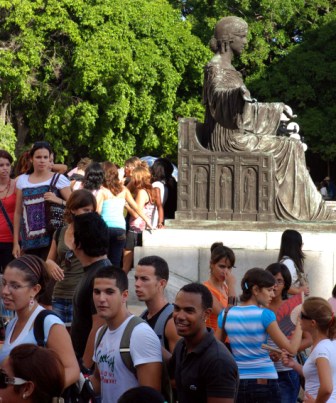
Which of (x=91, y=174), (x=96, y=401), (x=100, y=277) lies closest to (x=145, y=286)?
(x=100, y=277)

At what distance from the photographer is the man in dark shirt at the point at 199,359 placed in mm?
5750

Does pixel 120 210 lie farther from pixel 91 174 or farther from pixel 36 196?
pixel 36 196

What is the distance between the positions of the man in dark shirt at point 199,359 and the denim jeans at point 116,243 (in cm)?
743

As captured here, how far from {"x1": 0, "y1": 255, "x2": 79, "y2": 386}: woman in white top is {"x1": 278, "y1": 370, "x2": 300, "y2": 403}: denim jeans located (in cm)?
240

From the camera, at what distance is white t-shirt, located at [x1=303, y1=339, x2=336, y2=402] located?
683 centimetres

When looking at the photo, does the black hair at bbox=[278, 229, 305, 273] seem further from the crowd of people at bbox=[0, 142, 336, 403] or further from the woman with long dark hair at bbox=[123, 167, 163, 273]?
the woman with long dark hair at bbox=[123, 167, 163, 273]

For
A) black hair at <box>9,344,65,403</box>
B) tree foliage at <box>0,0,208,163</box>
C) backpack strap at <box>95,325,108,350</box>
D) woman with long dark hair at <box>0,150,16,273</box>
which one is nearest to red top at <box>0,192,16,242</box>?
woman with long dark hair at <box>0,150,16,273</box>

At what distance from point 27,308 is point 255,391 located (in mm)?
1921

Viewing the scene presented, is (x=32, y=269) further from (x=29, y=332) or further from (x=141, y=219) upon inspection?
(x=141, y=219)

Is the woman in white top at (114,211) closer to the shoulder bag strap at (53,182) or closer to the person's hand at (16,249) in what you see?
the person's hand at (16,249)

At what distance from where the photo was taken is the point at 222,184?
14.9 metres

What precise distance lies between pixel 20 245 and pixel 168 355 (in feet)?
16.0

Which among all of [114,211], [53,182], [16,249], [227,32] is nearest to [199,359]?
[53,182]

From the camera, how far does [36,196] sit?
10312 millimetres
